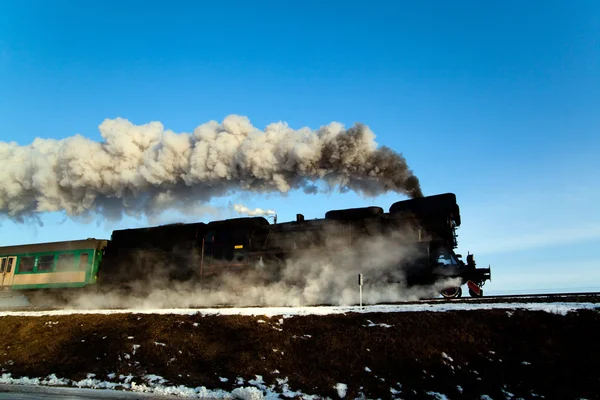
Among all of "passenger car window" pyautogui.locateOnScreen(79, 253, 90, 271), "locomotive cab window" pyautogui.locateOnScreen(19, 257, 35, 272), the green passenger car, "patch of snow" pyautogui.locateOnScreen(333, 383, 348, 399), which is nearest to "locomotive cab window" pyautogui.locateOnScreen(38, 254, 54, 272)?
the green passenger car

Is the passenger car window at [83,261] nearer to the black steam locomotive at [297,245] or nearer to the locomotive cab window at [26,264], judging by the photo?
the black steam locomotive at [297,245]

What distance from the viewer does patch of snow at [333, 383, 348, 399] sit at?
7.71 m

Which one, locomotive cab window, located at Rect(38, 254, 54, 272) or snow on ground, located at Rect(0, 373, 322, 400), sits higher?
locomotive cab window, located at Rect(38, 254, 54, 272)

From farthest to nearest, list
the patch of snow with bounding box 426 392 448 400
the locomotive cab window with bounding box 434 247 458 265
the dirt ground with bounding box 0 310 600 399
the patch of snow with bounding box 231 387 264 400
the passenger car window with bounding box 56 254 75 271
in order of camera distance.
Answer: the passenger car window with bounding box 56 254 75 271, the locomotive cab window with bounding box 434 247 458 265, the dirt ground with bounding box 0 310 600 399, the patch of snow with bounding box 231 387 264 400, the patch of snow with bounding box 426 392 448 400

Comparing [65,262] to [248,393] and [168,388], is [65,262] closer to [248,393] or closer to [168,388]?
[168,388]

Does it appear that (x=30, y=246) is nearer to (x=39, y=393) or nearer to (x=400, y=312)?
(x=39, y=393)

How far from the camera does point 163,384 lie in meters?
8.75

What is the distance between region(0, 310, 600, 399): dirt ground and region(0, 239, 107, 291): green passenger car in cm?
989

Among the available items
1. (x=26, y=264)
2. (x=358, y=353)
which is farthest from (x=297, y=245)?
(x=26, y=264)

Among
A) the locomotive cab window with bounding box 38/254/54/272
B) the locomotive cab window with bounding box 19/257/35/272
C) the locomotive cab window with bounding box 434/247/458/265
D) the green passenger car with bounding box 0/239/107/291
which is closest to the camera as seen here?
the locomotive cab window with bounding box 434/247/458/265

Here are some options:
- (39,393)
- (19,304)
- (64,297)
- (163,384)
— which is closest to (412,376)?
(163,384)

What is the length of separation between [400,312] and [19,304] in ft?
77.3

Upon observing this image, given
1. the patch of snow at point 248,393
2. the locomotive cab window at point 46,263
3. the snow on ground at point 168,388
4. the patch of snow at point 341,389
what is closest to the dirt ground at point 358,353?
the patch of snow at point 341,389

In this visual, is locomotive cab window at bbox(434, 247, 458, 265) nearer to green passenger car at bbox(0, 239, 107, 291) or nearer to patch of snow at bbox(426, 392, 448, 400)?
patch of snow at bbox(426, 392, 448, 400)
